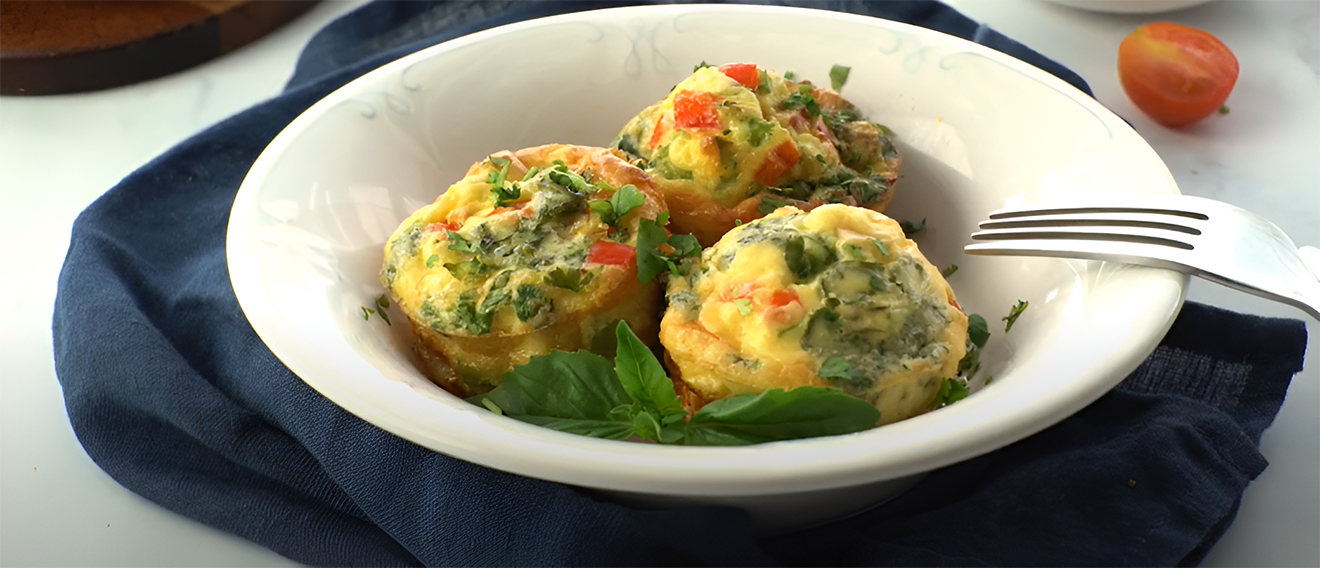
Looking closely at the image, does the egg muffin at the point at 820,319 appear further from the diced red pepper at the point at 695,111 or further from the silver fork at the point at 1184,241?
the diced red pepper at the point at 695,111

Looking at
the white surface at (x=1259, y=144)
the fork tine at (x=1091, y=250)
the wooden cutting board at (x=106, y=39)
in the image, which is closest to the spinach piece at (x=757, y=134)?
the fork tine at (x=1091, y=250)

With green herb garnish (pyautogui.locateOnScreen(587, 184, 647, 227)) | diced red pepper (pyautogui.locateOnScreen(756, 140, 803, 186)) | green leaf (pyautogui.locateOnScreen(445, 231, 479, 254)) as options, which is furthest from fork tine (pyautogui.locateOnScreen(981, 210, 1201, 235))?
green leaf (pyautogui.locateOnScreen(445, 231, 479, 254))

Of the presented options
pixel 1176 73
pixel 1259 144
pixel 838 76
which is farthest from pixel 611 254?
pixel 1259 144

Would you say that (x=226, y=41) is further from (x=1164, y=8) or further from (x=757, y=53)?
(x=1164, y=8)

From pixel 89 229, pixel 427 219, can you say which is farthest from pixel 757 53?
pixel 89 229

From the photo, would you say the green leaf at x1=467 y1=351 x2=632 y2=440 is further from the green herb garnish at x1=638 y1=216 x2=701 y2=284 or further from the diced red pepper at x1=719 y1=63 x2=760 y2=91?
the diced red pepper at x1=719 y1=63 x2=760 y2=91

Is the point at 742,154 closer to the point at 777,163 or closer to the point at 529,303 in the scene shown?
the point at 777,163
